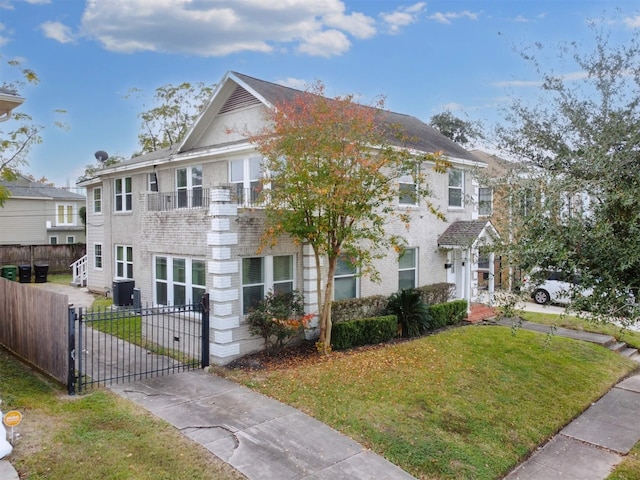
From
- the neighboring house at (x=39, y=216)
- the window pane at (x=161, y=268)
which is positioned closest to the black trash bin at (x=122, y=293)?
the window pane at (x=161, y=268)

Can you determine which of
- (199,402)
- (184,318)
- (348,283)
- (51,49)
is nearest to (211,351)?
(184,318)

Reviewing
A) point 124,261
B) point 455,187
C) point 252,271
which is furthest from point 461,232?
point 124,261

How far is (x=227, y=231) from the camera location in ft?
36.0

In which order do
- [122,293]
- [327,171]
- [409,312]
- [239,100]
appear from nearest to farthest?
1. [327,171]
2. [409,312]
3. [239,100]
4. [122,293]

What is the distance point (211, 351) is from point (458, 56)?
11.0 m

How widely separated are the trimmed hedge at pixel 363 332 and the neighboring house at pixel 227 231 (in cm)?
107

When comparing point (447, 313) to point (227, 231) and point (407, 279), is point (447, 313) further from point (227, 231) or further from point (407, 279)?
point (227, 231)

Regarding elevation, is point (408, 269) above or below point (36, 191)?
below

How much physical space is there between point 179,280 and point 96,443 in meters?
6.41

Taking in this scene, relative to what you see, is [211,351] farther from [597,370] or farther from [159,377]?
[597,370]

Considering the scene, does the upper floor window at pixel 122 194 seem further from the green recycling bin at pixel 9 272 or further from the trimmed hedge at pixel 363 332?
the trimmed hedge at pixel 363 332

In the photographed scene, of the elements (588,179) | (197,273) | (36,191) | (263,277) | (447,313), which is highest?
(36,191)

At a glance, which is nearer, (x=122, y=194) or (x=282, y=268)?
(x=282, y=268)

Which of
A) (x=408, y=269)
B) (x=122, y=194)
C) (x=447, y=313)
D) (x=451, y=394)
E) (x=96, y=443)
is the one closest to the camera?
(x=96, y=443)
